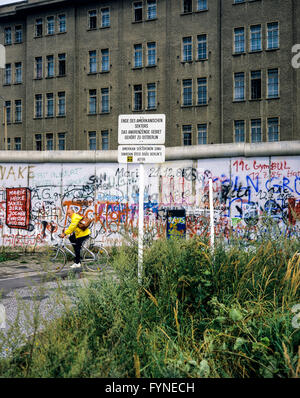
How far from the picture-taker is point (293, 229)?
18.1 ft

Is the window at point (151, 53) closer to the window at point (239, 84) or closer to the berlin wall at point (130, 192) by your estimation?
the window at point (239, 84)

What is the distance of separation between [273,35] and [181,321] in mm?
36558

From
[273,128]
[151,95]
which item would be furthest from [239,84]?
[151,95]

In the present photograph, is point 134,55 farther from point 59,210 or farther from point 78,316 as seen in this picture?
point 78,316

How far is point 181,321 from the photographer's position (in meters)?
4.07

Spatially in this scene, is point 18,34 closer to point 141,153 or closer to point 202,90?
point 202,90

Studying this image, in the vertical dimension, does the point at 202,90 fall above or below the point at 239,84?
below

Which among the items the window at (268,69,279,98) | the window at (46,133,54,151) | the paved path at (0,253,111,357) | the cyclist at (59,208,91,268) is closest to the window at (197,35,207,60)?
the window at (268,69,279,98)

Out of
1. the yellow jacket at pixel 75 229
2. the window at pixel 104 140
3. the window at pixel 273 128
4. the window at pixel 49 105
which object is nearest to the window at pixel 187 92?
the window at pixel 273 128

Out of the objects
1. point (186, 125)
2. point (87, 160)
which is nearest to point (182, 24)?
point (186, 125)

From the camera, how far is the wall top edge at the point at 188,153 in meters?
12.1

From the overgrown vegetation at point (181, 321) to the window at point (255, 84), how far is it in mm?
34541

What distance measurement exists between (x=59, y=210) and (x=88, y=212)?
1.00 metres
